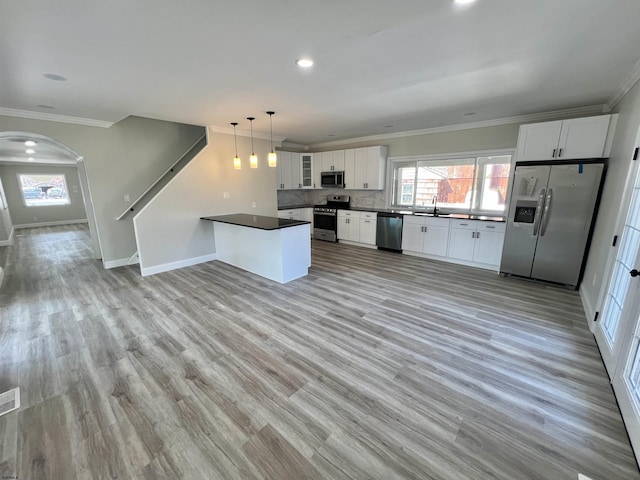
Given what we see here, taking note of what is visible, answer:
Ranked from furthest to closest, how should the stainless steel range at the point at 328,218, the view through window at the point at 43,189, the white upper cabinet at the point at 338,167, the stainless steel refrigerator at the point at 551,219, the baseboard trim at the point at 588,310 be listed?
the view through window at the point at 43,189
the stainless steel range at the point at 328,218
the white upper cabinet at the point at 338,167
the stainless steel refrigerator at the point at 551,219
the baseboard trim at the point at 588,310

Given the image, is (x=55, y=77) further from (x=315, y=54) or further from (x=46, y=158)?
(x=46, y=158)

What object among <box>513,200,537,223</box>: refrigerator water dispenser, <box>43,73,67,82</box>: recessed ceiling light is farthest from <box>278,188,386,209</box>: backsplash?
<box>43,73,67,82</box>: recessed ceiling light

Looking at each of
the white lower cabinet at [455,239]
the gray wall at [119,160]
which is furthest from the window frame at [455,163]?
the gray wall at [119,160]

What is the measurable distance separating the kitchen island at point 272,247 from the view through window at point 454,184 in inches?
117

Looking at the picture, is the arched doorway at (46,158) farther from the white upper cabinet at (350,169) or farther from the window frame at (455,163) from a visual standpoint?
the window frame at (455,163)

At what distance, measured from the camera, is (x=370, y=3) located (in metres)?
1.60

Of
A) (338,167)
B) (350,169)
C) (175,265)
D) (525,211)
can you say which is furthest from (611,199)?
(175,265)

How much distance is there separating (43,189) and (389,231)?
1260 centimetres

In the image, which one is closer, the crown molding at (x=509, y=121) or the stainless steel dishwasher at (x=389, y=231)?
the crown molding at (x=509, y=121)

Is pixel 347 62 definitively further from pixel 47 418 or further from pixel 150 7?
pixel 47 418

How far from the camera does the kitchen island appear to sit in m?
4.05

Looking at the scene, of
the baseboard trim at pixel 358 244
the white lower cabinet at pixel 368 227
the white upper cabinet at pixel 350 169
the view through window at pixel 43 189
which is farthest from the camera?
the view through window at pixel 43 189

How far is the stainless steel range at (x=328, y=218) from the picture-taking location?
684 centimetres

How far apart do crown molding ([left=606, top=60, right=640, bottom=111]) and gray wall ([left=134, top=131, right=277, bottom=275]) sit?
17.6ft
